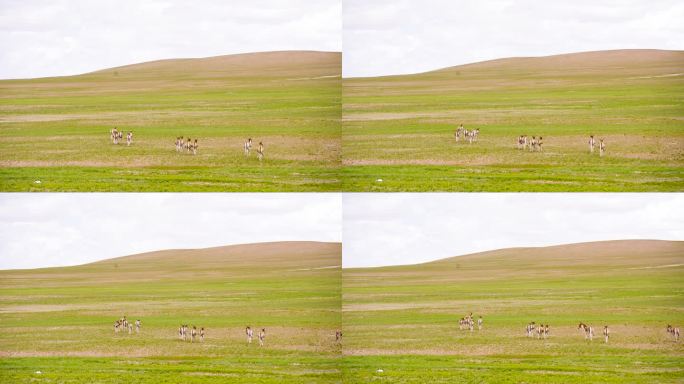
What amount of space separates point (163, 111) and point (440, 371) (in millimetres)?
3094

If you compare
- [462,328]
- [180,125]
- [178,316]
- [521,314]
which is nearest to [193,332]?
[178,316]

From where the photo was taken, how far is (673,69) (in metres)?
7.96

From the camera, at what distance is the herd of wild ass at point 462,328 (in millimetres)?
7918

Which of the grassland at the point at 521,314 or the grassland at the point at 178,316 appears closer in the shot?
the grassland at the point at 521,314

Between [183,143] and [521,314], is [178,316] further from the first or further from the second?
[521,314]

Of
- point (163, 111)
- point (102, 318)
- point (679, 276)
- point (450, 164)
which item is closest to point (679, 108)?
point (679, 276)

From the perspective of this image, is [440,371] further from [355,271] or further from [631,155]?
[631,155]

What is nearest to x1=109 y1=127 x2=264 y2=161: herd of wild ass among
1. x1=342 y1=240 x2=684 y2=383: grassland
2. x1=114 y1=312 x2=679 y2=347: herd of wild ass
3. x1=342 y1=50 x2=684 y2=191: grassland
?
x1=342 y1=50 x2=684 y2=191: grassland

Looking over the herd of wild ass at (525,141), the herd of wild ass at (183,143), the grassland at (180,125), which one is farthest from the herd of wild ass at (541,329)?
the herd of wild ass at (183,143)

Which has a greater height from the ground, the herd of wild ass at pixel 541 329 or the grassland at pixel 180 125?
the grassland at pixel 180 125

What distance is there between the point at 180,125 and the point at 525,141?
2.80 m

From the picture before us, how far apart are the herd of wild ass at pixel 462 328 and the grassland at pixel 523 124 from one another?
42.4 inches

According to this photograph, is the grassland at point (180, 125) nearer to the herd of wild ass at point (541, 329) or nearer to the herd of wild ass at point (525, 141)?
the herd of wild ass at point (525, 141)

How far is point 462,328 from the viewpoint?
802 cm
